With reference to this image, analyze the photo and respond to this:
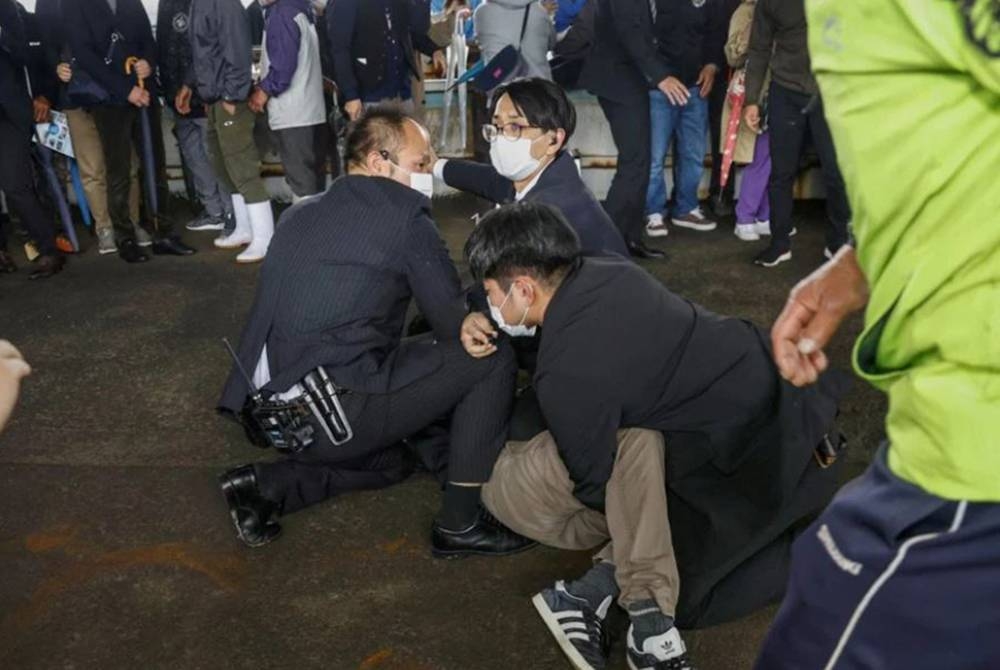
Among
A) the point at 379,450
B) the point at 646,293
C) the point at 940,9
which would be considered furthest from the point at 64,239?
the point at 940,9

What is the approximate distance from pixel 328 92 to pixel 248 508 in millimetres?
3550

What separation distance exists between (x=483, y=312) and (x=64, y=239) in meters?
3.65

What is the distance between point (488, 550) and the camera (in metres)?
2.62

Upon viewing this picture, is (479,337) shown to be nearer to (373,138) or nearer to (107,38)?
(373,138)

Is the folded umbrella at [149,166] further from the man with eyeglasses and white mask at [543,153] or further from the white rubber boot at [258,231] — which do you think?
the man with eyeglasses and white mask at [543,153]

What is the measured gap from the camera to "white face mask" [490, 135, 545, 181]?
3.28 metres

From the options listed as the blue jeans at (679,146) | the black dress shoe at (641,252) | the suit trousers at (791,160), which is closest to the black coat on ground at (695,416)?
the suit trousers at (791,160)

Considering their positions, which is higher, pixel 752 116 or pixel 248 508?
pixel 752 116

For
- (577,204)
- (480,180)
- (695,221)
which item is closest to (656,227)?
(695,221)

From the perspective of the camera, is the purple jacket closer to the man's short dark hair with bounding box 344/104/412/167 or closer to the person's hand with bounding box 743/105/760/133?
the man's short dark hair with bounding box 344/104/412/167

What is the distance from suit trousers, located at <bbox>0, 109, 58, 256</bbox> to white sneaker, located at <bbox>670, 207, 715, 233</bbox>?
3460 mm

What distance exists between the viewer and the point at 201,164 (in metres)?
5.61

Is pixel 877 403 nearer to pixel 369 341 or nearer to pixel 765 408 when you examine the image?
pixel 765 408

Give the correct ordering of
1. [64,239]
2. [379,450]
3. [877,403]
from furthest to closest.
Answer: [64,239]
[877,403]
[379,450]
